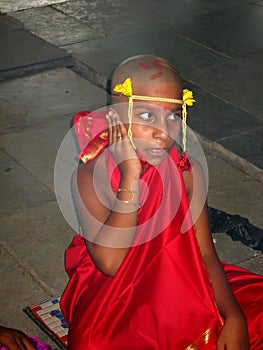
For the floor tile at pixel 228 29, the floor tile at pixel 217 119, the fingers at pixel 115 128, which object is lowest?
the floor tile at pixel 228 29

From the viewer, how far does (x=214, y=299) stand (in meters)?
3.79

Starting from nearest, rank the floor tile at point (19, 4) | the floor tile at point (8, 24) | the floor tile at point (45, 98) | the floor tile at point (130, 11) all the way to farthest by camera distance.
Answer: the floor tile at point (45, 98) → the floor tile at point (8, 24) → the floor tile at point (130, 11) → the floor tile at point (19, 4)

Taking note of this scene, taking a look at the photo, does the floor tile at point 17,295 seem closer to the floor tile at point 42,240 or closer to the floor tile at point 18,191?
the floor tile at point 42,240

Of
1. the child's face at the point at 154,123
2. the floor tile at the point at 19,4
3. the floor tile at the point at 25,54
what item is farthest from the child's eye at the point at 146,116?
the floor tile at the point at 19,4

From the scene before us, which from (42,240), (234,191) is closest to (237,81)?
(234,191)

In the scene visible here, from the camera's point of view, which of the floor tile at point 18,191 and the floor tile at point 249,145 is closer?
the floor tile at point 18,191

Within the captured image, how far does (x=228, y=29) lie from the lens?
8898mm

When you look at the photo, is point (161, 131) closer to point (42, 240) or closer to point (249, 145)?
point (42, 240)

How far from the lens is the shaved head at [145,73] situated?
3.64 metres

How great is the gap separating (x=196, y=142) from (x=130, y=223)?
Answer: 289cm

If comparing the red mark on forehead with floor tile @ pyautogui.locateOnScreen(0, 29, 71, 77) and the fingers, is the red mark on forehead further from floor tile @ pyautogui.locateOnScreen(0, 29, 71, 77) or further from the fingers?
floor tile @ pyautogui.locateOnScreen(0, 29, 71, 77)

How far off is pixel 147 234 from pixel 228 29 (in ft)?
18.2

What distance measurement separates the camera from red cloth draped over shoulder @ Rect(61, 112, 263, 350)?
3.72 meters

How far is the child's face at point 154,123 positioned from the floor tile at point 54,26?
5022mm
